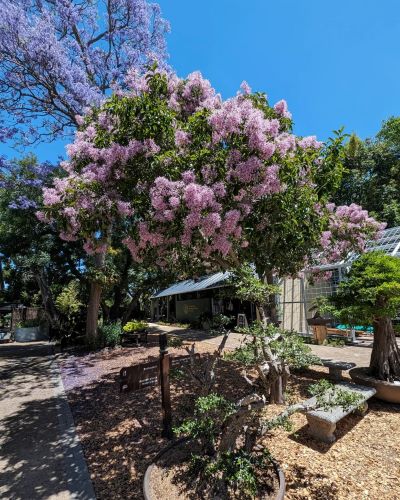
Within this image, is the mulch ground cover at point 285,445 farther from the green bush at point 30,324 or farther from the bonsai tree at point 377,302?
the green bush at point 30,324

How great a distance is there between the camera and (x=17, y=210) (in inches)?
459

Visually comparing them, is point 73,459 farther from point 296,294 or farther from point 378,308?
point 296,294

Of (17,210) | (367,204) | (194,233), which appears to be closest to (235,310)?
(367,204)

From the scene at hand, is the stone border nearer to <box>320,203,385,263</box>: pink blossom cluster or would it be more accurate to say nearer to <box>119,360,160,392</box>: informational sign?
<box>119,360,160,392</box>: informational sign

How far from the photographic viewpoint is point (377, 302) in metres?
4.56

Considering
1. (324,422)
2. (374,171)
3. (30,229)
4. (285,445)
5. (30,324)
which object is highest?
(374,171)

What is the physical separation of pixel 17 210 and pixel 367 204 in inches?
786

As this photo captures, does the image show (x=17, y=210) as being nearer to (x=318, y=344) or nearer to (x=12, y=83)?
(x=12, y=83)

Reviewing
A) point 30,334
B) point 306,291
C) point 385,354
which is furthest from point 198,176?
point 30,334

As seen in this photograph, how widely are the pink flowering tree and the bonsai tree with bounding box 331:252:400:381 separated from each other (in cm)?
101

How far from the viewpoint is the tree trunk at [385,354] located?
471 cm

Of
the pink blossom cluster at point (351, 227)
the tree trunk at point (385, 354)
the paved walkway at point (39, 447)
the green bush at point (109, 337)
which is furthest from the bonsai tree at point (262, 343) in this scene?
the green bush at point (109, 337)

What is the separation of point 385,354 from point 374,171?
1983 centimetres

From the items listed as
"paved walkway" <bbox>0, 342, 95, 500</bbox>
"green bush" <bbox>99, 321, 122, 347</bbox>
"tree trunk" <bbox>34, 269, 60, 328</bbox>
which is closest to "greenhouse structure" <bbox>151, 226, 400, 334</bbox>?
"paved walkway" <bbox>0, 342, 95, 500</bbox>
